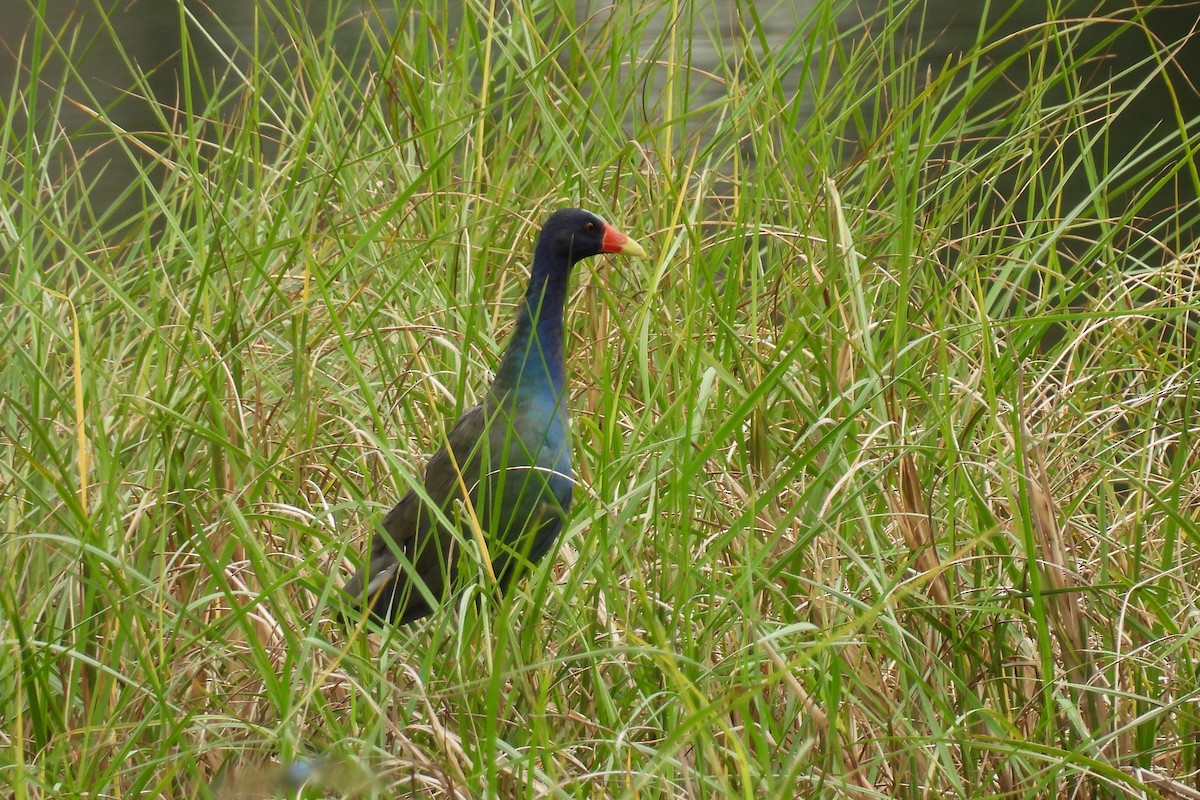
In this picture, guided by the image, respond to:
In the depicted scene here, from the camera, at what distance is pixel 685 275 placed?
108 inches

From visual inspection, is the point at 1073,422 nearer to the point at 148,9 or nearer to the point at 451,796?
the point at 451,796

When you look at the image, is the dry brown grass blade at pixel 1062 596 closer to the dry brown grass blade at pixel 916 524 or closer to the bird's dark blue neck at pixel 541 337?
the dry brown grass blade at pixel 916 524

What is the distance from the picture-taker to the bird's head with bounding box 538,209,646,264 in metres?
2.57

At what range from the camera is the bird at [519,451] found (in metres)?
2.37

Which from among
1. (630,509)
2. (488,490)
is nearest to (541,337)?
(488,490)

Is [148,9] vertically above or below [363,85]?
below

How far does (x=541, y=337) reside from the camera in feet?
8.30

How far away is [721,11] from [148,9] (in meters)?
4.58

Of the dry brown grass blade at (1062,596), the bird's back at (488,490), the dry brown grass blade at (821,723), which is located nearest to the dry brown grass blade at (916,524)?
the dry brown grass blade at (1062,596)

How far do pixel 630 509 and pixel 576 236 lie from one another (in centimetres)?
70

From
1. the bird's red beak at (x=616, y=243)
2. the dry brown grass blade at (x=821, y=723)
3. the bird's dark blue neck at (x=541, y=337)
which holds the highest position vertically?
the bird's red beak at (x=616, y=243)

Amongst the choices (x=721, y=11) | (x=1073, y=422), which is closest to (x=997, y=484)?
(x=1073, y=422)

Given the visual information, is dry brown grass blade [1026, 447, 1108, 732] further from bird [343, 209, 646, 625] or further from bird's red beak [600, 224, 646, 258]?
bird's red beak [600, 224, 646, 258]

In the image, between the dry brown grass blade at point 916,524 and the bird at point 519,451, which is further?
the bird at point 519,451
